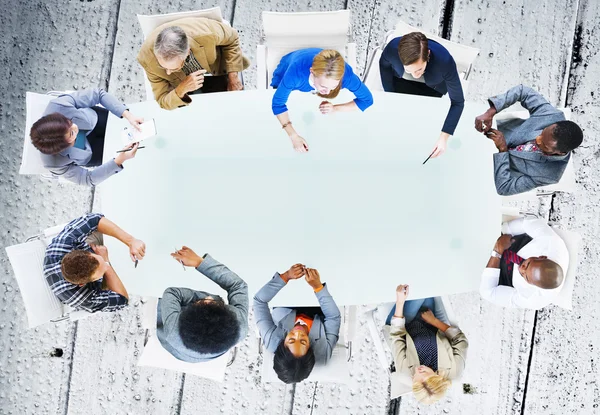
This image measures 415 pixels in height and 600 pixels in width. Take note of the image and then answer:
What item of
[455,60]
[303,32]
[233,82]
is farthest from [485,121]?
[233,82]

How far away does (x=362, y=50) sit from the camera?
9.61 feet

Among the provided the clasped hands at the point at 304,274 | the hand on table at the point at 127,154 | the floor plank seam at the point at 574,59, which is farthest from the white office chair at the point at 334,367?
the floor plank seam at the point at 574,59

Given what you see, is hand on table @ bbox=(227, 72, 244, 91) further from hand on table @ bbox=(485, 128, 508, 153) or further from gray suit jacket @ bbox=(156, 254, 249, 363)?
hand on table @ bbox=(485, 128, 508, 153)

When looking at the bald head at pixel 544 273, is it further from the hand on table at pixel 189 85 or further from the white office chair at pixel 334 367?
the hand on table at pixel 189 85

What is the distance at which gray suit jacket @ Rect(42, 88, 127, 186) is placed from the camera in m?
2.14

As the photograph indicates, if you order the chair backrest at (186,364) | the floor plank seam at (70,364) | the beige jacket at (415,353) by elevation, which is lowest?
the floor plank seam at (70,364)

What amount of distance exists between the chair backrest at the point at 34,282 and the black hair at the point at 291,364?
3.50 ft

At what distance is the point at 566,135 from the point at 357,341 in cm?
158

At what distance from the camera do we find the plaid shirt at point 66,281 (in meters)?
2.11

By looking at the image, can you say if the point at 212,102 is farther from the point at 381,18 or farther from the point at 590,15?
the point at 590,15

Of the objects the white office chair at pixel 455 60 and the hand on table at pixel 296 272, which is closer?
the hand on table at pixel 296 272

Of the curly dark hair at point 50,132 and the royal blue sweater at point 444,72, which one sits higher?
the royal blue sweater at point 444,72

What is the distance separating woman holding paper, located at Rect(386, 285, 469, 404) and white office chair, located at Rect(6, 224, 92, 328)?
4.84 ft

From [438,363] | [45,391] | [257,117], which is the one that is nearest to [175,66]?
[257,117]
